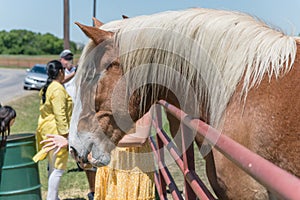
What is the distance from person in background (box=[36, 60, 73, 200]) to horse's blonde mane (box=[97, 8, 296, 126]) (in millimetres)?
2417

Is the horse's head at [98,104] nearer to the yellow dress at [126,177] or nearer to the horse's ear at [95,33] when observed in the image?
the horse's ear at [95,33]

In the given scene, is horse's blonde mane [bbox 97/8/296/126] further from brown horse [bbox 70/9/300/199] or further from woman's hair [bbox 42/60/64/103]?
woman's hair [bbox 42/60/64/103]

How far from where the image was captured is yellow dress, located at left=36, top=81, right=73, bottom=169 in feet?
14.8

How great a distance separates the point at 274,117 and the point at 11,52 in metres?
81.0

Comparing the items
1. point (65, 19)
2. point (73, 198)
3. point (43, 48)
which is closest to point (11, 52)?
point (43, 48)

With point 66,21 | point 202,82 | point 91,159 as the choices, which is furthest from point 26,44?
point 202,82

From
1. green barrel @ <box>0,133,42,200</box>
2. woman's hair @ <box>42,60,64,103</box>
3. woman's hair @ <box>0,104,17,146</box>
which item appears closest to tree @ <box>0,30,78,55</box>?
woman's hair @ <box>42,60,64,103</box>

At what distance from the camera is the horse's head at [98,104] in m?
2.18

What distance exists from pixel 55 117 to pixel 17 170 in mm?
694

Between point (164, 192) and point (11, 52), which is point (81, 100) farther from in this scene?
point (11, 52)

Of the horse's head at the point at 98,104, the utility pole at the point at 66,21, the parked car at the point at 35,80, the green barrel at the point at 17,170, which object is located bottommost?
the parked car at the point at 35,80

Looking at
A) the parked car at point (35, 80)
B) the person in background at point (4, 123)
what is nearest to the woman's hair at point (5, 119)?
the person in background at point (4, 123)

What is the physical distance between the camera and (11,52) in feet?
254

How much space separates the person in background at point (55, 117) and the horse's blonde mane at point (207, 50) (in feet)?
7.93
